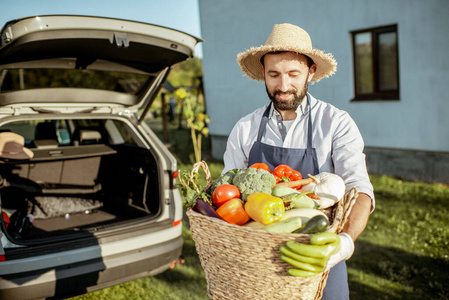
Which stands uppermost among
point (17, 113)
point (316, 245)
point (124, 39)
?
point (124, 39)

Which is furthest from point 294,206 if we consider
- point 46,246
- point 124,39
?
point 46,246

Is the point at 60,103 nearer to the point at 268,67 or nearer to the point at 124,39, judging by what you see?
the point at 124,39

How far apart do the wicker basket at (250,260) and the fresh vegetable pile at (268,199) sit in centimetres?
5

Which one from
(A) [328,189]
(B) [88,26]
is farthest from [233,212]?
(B) [88,26]

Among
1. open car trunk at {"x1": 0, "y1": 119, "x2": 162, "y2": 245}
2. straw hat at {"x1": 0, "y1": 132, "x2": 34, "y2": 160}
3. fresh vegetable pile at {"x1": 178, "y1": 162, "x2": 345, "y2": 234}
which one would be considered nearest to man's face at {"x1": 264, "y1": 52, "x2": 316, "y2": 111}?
fresh vegetable pile at {"x1": 178, "y1": 162, "x2": 345, "y2": 234}

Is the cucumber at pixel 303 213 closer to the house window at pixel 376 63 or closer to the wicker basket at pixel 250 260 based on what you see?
the wicker basket at pixel 250 260

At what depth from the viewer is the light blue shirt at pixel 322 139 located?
1.88 m

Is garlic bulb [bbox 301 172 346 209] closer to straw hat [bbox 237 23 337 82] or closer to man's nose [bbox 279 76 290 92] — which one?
man's nose [bbox 279 76 290 92]

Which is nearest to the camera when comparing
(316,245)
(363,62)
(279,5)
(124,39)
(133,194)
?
(316,245)

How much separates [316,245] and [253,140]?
1.11 meters

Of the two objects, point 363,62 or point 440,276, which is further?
point 363,62

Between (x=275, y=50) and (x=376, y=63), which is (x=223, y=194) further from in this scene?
(x=376, y=63)

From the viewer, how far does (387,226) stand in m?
4.99

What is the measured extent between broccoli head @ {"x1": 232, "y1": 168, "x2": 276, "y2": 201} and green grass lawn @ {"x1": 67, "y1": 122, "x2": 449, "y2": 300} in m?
2.34
